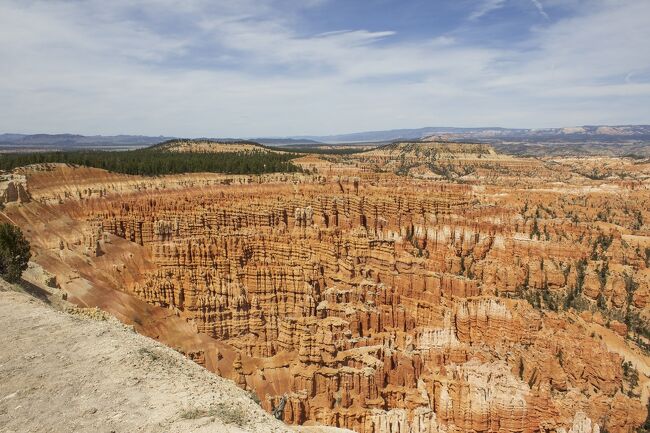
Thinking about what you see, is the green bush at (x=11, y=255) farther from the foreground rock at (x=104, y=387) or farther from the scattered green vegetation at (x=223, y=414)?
the scattered green vegetation at (x=223, y=414)

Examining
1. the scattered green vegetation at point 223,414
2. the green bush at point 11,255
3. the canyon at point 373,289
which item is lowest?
the canyon at point 373,289

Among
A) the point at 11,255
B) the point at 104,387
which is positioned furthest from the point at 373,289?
the point at 104,387

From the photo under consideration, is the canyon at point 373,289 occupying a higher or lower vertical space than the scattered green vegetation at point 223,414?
lower

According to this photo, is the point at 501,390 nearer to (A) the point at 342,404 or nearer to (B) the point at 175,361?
(A) the point at 342,404

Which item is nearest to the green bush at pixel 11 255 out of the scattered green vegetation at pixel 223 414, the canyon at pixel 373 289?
the canyon at pixel 373 289

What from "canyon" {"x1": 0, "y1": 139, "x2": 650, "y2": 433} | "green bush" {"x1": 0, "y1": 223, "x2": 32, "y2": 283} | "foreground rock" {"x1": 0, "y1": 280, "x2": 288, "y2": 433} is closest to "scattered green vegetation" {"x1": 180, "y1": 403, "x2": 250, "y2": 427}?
"foreground rock" {"x1": 0, "y1": 280, "x2": 288, "y2": 433}

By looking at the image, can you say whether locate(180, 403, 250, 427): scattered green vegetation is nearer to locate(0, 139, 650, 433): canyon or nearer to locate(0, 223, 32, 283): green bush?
locate(0, 139, 650, 433): canyon

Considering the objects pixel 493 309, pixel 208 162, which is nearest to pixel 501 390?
pixel 493 309
